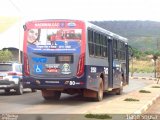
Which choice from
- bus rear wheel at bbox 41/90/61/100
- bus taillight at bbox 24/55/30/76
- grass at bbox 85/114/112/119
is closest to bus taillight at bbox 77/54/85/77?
bus taillight at bbox 24/55/30/76

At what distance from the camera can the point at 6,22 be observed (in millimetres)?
67562

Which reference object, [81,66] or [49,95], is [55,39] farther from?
[49,95]

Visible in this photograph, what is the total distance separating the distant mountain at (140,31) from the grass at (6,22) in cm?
5285

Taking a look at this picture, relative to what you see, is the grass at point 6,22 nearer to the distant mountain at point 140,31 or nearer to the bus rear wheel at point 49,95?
the bus rear wheel at point 49,95

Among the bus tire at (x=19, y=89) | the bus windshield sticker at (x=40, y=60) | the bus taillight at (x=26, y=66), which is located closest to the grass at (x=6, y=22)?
the bus tire at (x=19, y=89)

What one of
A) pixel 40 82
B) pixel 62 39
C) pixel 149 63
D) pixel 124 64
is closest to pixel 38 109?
pixel 40 82

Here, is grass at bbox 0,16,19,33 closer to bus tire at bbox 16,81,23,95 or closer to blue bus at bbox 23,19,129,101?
bus tire at bbox 16,81,23,95

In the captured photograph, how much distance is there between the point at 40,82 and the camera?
19000mm

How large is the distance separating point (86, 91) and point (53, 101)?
156 cm

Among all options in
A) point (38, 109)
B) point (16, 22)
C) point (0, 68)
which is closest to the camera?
point (38, 109)

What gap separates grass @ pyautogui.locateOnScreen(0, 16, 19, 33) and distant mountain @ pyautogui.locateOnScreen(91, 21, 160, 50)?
173 feet

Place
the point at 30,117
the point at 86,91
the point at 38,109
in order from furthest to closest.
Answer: the point at 86,91, the point at 38,109, the point at 30,117

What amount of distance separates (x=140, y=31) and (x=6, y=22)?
73683mm

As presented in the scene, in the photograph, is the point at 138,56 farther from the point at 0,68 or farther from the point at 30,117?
the point at 30,117
